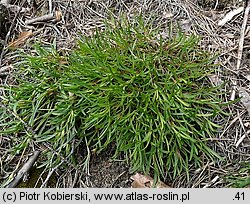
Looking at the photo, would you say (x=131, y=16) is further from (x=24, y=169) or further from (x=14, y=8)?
(x=24, y=169)

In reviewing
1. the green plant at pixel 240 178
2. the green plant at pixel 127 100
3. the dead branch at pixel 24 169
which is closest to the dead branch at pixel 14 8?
the green plant at pixel 127 100

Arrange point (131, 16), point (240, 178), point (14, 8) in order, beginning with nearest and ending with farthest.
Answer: point (240, 178) → point (131, 16) → point (14, 8)

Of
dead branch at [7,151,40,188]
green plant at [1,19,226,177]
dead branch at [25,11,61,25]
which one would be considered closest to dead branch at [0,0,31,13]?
dead branch at [25,11,61,25]


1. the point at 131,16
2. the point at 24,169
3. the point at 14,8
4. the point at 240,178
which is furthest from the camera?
the point at 14,8

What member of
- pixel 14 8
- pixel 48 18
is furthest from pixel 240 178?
pixel 14 8

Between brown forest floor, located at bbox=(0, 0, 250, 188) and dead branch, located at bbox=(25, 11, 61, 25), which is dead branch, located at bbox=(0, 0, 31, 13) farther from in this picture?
dead branch, located at bbox=(25, 11, 61, 25)

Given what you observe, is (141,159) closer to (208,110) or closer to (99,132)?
(99,132)
